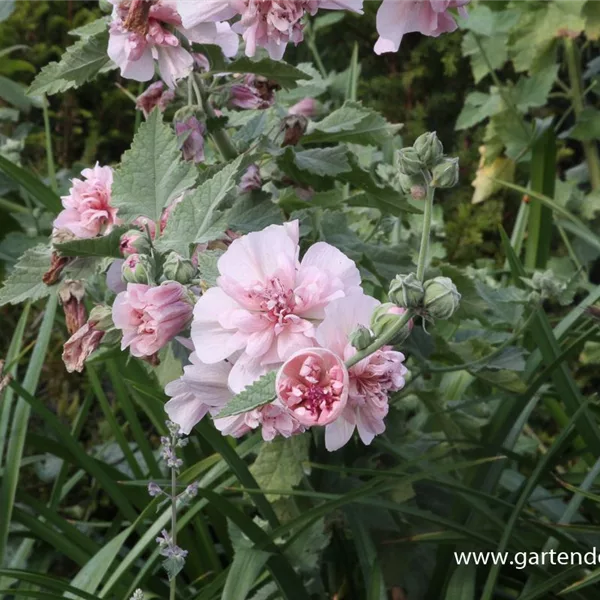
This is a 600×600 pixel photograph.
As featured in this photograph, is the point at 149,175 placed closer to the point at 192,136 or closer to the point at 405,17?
the point at 192,136

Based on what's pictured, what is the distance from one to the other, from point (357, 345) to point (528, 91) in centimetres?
142

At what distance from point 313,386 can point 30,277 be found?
375 mm

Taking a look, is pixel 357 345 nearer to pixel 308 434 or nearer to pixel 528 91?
pixel 308 434

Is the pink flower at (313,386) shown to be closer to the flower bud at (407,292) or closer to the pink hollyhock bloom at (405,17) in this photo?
the flower bud at (407,292)

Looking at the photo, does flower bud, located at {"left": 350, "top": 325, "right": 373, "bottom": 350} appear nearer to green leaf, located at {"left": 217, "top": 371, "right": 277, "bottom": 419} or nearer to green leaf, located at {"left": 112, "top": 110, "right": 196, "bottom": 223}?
green leaf, located at {"left": 217, "top": 371, "right": 277, "bottom": 419}

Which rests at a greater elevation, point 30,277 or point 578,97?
point 30,277

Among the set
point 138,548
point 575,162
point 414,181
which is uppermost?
point 414,181

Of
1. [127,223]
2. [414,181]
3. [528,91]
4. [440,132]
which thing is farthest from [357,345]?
[440,132]

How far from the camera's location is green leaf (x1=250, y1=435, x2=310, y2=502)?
0.92m

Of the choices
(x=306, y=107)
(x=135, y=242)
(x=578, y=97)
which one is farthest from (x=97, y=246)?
(x=578, y=97)

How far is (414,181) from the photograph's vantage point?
2.02 ft

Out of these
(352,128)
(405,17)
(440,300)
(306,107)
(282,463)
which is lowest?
(282,463)

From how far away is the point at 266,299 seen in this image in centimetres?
57

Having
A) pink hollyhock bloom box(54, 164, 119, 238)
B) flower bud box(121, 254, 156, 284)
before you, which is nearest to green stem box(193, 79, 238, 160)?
pink hollyhock bloom box(54, 164, 119, 238)
